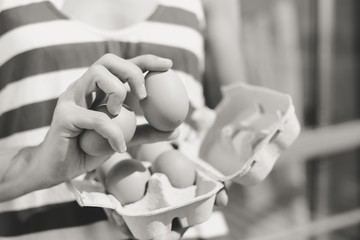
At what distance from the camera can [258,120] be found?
2.49ft

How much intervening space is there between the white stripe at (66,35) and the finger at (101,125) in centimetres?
20

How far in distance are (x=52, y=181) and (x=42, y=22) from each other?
0.23 meters

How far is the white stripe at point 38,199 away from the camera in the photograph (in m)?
0.71

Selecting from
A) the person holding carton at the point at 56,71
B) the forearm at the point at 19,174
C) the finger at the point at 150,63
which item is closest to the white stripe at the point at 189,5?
the person holding carton at the point at 56,71

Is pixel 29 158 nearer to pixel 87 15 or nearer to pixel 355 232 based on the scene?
pixel 87 15

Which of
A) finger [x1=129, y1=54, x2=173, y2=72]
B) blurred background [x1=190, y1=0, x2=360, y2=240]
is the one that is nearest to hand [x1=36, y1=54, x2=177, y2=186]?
finger [x1=129, y1=54, x2=173, y2=72]

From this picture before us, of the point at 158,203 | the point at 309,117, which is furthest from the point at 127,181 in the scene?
the point at 309,117

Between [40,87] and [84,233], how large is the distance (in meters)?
0.23

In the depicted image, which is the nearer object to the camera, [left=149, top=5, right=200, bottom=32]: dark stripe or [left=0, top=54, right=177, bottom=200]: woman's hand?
[left=0, top=54, right=177, bottom=200]: woman's hand

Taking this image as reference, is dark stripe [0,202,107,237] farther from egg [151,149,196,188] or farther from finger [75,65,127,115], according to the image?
finger [75,65,127,115]

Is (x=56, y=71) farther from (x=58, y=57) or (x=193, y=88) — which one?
(x=193, y=88)

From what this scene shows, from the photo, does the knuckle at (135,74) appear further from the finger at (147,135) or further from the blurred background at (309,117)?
the blurred background at (309,117)

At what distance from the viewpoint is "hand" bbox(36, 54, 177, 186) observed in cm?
50

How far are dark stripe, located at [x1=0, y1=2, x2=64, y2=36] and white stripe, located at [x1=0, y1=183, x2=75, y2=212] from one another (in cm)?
23
